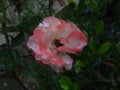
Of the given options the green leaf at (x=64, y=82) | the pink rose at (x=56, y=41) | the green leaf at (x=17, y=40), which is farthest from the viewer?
the green leaf at (x=17, y=40)

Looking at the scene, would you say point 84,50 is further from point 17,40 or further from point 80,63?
point 17,40

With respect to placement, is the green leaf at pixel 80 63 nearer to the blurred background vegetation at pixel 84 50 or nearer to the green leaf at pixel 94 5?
the blurred background vegetation at pixel 84 50

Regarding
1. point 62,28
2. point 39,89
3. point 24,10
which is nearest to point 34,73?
point 39,89

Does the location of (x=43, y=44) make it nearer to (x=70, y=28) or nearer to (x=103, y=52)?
(x=70, y=28)

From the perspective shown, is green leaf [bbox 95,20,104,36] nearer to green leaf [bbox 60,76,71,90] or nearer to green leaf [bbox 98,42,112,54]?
green leaf [bbox 98,42,112,54]

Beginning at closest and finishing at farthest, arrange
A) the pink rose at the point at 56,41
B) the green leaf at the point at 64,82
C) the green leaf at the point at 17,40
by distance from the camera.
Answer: the pink rose at the point at 56,41 < the green leaf at the point at 64,82 < the green leaf at the point at 17,40

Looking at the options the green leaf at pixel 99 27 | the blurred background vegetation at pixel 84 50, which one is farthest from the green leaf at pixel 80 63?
the green leaf at pixel 99 27
